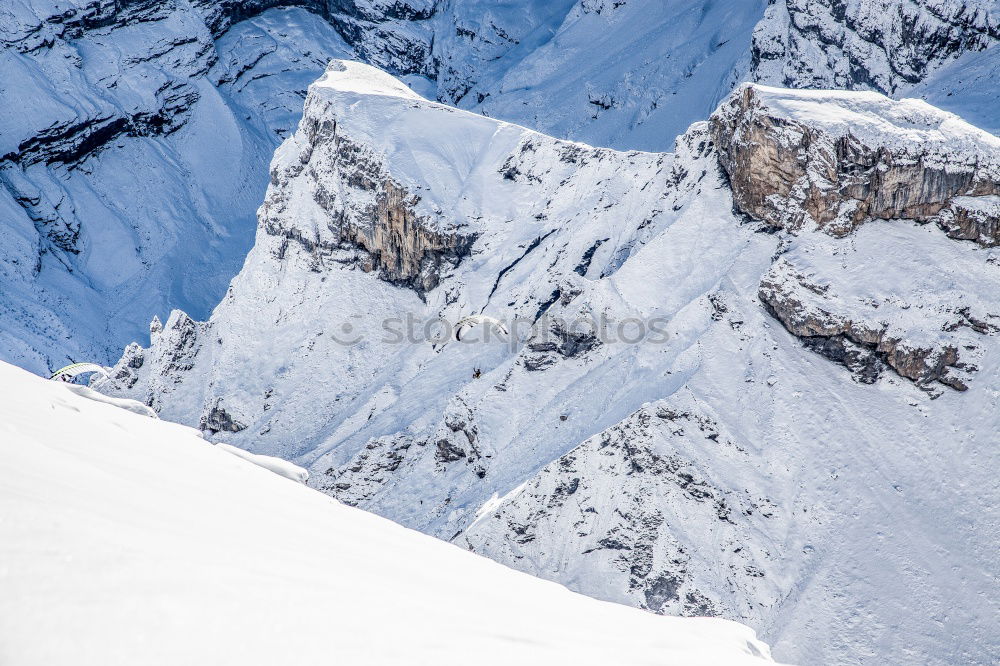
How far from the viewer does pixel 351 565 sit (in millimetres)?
10508

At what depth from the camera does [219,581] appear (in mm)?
7812

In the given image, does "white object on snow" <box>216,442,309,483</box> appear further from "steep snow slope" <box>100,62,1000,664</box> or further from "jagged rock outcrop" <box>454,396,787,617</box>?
"steep snow slope" <box>100,62,1000,664</box>

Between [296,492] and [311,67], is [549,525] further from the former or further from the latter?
[311,67]

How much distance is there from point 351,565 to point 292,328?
217 feet

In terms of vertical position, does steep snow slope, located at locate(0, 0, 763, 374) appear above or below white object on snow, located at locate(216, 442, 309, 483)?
below

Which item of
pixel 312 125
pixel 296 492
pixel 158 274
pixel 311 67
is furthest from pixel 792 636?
pixel 311 67

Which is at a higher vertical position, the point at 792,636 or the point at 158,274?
the point at 792,636

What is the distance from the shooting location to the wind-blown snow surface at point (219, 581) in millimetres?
6703

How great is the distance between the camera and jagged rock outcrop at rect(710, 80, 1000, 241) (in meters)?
53.1

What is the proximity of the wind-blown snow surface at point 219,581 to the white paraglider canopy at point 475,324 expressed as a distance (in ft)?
167

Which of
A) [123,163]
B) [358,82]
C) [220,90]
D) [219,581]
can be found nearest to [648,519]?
[219,581]

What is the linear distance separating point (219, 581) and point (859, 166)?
172 feet

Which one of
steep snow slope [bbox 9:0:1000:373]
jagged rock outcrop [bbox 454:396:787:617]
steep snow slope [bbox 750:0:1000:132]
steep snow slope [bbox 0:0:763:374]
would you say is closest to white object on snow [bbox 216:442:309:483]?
jagged rock outcrop [bbox 454:396:787:617]

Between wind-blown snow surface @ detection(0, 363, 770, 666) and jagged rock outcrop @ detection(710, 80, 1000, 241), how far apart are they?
45.0 meters
